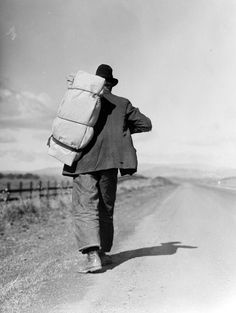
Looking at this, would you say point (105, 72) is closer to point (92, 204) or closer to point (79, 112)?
point (79, 112)

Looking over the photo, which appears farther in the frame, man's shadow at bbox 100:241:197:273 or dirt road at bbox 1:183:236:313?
man's shadow at bbox 100:241:197:273

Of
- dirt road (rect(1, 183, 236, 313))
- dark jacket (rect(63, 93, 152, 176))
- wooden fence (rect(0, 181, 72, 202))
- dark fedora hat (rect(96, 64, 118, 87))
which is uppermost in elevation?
dark fedora hat (rect(96, 64, 118, 87))

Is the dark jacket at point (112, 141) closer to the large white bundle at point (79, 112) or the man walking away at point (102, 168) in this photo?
the man walking away at point (102, 168)

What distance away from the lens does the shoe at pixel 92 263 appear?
4.57 m

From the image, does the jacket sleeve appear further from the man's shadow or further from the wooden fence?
the wooden fence

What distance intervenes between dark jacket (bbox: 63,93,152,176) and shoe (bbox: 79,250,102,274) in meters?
0.80

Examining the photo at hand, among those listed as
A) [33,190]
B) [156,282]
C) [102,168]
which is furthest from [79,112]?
[33,190]

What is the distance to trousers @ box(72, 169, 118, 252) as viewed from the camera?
4602mm

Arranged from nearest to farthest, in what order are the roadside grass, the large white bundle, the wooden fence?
the roadside grass < the large white bundle < the wooden fence

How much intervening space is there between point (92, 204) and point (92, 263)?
0.57m

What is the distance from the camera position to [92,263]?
4.59m

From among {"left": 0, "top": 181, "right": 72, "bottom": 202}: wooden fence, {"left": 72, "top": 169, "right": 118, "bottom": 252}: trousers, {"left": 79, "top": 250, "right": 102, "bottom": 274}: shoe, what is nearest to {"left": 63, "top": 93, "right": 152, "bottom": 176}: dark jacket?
{"left": 72, "top": 169, "right": 118, "bottom": 252}: trousers

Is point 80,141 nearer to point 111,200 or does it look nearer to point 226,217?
point 111,200

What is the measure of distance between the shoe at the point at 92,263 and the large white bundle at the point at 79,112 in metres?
0.91
